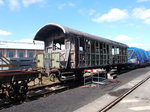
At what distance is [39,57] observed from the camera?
31.9 feet

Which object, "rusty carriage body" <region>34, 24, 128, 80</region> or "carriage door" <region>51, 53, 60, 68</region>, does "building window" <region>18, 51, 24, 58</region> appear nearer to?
"rusty carriage body" <region>34, 24, 128, 80</region>

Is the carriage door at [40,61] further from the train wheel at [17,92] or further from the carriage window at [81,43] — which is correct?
the train wheel at [17,92]

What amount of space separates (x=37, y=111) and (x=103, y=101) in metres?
2.87

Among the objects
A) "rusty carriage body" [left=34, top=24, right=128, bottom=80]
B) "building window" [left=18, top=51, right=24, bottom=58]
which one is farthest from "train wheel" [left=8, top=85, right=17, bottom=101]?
"building window" [left=18, top=51, right=24, bottom=58]

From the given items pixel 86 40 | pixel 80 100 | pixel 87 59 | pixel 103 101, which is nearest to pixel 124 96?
pixel 103 101

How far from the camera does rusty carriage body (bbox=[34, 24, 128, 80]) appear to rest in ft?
28.1

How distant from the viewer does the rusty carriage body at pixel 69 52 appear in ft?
28.1

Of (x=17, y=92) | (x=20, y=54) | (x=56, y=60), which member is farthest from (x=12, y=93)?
(x=20, y=54)

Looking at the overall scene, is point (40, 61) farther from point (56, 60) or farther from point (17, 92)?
point (17, 92)

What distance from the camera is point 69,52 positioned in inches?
351

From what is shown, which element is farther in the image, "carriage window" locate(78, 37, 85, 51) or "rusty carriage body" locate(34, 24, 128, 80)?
"carriage window" locate(78, 37, 85, 51)

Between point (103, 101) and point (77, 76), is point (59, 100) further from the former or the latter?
point (77, 76)

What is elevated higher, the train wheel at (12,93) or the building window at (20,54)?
the building window at (20,54)

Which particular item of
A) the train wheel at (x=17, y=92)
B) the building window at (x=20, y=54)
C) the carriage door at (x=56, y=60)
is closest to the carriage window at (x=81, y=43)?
the carriage door at (x=56, y=60)
